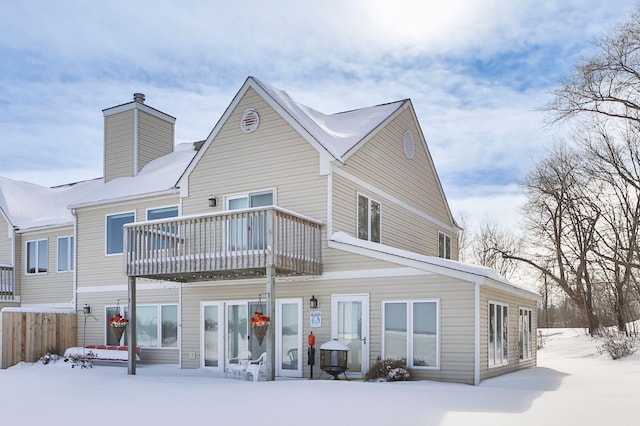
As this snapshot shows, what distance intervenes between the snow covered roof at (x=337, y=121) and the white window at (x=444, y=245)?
6149 millimetres

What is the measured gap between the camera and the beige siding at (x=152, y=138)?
23.4 metres

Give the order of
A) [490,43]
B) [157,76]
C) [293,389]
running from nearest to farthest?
[293,389] < [490,43] < [157,76]

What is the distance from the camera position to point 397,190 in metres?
20.5

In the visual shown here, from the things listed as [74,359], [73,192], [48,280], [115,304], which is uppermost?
[73,192]

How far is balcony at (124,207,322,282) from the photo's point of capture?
14.9m

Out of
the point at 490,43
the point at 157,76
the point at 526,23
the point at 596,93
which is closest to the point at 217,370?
the point at 157,76

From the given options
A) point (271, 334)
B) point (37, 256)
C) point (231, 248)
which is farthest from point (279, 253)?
point (37, 256)

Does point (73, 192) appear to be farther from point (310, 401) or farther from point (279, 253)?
point (310, 401)

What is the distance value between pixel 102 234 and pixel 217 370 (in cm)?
666

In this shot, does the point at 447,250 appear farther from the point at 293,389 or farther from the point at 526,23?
the point at 293,389

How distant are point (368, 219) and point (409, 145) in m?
4.38

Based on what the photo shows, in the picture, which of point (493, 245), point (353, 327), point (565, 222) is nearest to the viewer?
point (353, 327)

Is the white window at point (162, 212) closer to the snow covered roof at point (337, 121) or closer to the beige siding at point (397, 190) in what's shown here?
the snow covered roof at point (337, 121)

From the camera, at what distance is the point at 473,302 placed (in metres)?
14.5
